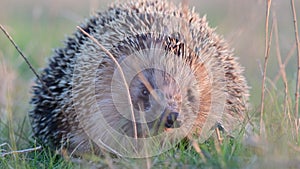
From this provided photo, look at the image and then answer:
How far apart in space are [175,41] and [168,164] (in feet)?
4.05

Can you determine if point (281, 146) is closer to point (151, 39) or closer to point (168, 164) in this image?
point (168, 164)

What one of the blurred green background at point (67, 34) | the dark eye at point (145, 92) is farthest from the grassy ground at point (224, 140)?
the dark eye at point (145, 92)

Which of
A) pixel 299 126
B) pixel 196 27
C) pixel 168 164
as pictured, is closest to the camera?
Answer: pixel 168 164

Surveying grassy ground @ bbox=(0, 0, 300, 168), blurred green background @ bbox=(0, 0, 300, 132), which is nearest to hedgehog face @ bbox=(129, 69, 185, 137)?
grassy ground @ bbox=(0, 0, 300, 168)

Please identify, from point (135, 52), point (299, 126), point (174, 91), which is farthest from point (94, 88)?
point (299, 126)

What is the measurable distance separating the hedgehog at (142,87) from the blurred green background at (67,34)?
0.44 metres

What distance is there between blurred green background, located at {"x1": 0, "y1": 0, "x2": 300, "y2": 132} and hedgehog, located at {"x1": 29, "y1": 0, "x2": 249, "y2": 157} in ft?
1.43

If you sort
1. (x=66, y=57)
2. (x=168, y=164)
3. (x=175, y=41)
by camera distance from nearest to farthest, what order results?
(x=168, y=164)
(x=175, y=41)
(x=66, y=57)

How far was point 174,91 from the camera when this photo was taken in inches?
195

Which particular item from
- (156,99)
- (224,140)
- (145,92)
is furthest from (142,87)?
(224,140)

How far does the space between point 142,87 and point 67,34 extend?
6.36 metres

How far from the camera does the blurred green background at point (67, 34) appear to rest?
24.1ft

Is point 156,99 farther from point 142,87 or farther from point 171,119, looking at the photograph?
point 142,87

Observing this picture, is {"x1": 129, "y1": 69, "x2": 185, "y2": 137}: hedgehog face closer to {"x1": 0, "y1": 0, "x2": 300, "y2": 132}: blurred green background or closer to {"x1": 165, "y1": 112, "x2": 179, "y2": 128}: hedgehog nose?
{"x1": 165, "y1": 112, "x2": 179, "y2": 128}: hedgehog nose
